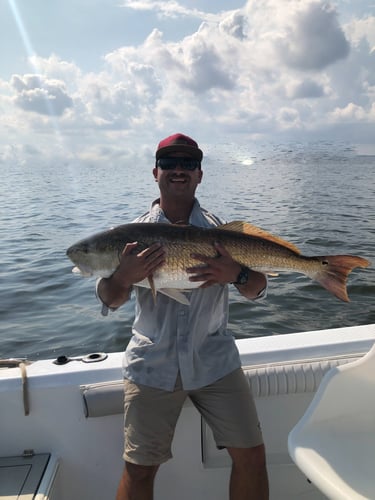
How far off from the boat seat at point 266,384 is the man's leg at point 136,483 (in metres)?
0.41

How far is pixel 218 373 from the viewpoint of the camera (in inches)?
107

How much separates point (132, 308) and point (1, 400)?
433 centimetres

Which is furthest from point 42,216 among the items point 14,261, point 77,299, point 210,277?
point 210,277

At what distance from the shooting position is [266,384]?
9.70ft

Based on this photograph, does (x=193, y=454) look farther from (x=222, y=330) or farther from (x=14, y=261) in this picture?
(x=14, y=261)

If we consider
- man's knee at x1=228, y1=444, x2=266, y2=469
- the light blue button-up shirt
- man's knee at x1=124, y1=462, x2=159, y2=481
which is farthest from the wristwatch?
man's knee at x1=124, y1=462, x2=159, y2=481

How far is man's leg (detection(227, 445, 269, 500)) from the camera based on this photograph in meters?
2.54

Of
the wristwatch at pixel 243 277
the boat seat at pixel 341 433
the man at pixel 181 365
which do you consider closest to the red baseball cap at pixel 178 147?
the man at pixel 181 365

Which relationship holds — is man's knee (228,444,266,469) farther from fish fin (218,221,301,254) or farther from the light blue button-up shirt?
fish fin (218,221,301,254)

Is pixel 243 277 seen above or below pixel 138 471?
above

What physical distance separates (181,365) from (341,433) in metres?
0.95

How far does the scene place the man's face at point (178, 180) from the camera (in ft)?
9.72

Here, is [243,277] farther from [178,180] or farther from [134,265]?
[178,180]

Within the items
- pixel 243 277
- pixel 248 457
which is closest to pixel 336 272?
pixel 243 277
